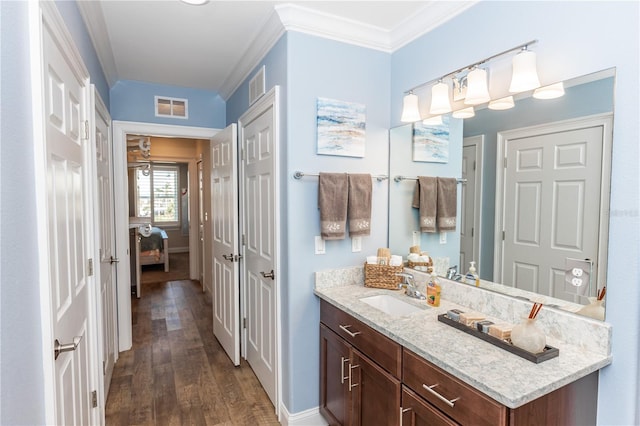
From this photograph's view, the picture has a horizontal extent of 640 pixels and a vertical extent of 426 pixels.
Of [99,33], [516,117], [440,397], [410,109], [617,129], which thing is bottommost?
[440,397]

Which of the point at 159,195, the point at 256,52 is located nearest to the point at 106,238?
the point at 256,52

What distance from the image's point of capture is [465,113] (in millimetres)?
1914

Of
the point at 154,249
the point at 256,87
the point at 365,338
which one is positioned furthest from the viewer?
the point at 154,249

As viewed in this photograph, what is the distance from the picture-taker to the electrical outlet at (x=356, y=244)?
2.36m

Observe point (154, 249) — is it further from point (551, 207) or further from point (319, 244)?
point (551, 207)

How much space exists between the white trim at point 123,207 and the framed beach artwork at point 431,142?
2374 mm

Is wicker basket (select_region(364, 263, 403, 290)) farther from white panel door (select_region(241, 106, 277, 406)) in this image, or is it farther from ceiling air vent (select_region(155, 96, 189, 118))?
ceiling air vent (select_region(155, 96, 189, 118))

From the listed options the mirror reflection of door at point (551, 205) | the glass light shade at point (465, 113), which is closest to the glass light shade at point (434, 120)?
the glass light shade at point (465, 113)

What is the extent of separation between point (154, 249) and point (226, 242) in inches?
170

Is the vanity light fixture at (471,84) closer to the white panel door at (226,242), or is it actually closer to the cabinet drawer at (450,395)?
the cabinet drawer at (450,395)

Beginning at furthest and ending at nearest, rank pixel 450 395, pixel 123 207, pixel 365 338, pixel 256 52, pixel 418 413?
pixel 123 207
pixel 256 52
pixel 365 338
pixel 418 413
pixel 450 395

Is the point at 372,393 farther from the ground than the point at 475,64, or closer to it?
closer to it

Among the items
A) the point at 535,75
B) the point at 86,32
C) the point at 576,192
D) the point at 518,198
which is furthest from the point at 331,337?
the point at 86,32

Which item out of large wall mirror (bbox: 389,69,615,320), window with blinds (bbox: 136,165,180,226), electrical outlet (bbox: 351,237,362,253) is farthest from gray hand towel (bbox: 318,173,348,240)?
window with blinds (bbox: 136,165,180,226)
